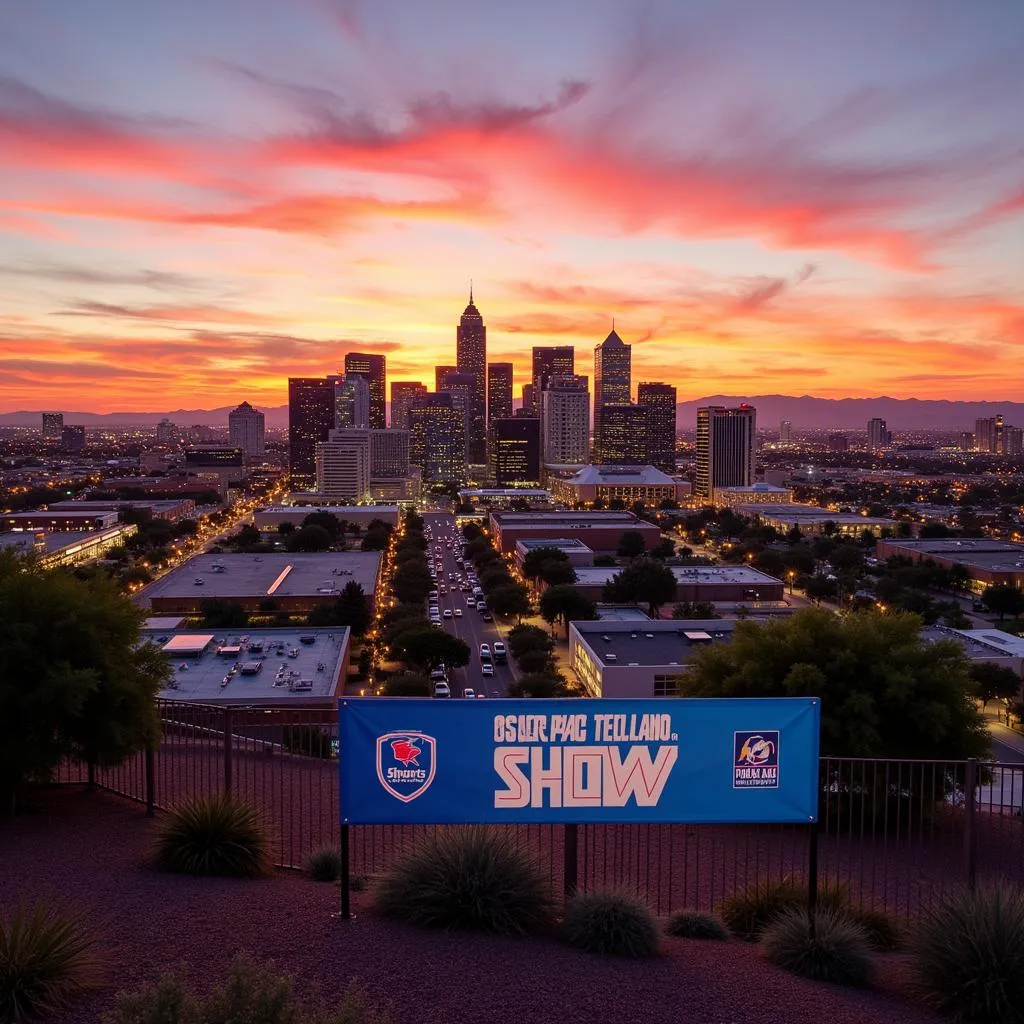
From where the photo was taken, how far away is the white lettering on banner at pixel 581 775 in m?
6.20

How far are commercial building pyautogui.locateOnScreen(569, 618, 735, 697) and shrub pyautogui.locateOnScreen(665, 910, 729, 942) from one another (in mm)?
22012

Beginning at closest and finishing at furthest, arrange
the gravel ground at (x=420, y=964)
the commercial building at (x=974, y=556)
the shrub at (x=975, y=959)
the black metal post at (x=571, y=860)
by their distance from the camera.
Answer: the gravel ground at (x=420, y=964)
the shrub at (x=975, y=959)
the black metal post at (x=571, y=860)
the commercial building at (x=974, y=556)

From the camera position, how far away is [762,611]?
4809cm

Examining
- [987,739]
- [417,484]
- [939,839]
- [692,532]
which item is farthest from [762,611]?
[417,484]

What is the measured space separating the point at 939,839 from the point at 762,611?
3903 centimetres

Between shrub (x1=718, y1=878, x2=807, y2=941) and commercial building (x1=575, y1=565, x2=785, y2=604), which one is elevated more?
shrub (x1=718, y1=878, x2=807, y2=941)

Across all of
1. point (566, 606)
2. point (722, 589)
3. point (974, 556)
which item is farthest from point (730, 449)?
point (566, 606)

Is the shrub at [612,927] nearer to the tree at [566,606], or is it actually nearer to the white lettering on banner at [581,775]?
the white lettering on banner at [581,775]

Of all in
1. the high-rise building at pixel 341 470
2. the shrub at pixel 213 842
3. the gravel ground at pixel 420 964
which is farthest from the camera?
the high-rise building at pixel 341 470

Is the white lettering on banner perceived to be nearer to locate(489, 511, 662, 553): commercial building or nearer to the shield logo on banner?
the shield logo on banner

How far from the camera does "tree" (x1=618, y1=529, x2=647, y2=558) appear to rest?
246 ft

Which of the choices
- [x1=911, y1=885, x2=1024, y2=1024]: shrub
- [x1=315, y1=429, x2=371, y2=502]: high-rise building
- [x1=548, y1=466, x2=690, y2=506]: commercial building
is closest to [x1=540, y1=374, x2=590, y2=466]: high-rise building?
[x1=548, y1=466, x2=690, y2=506]: commercial building

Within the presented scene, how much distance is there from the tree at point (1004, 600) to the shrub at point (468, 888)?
53641mm

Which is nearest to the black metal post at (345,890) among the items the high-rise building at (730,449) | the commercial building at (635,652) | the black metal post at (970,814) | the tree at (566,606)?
the black metal post at (970,814)
